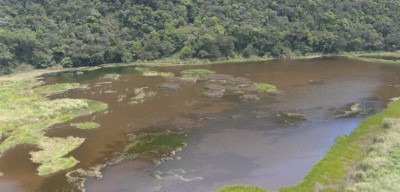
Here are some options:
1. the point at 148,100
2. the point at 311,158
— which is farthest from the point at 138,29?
the point at 311,158

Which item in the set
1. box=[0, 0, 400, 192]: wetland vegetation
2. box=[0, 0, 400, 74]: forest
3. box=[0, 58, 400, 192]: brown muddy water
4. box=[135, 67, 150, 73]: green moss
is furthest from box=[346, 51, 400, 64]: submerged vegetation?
box=[135, 67, 150, 73]: green moss

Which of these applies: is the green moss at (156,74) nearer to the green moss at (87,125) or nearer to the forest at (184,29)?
the forest at (184,29)

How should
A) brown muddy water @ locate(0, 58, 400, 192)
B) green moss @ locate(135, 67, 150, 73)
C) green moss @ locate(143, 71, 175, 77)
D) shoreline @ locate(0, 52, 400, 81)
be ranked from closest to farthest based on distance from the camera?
1. brown muddy water @ locate(0, 58, 400, 192)
2. green moss @ locate(143, 71, 175, 77)
3. shoreline @ locate(0, 52, 400, 81)
4. green moss @ locate(135, 67, 150, 73)

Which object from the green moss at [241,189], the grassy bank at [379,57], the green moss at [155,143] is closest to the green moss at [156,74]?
the green moss at [155,143]

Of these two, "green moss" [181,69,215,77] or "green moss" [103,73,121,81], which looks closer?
"green moss" [103,73,121,81]

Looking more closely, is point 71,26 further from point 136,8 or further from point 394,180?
point 394,180

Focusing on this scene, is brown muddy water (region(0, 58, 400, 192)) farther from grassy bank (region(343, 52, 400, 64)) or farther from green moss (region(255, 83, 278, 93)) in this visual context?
grassy bank (region(343, 52, 400, 64))

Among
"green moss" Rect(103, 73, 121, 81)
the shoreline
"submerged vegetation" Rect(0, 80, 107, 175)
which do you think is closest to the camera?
"submerged vegetation" Rect(0, 80, 107, 175)
